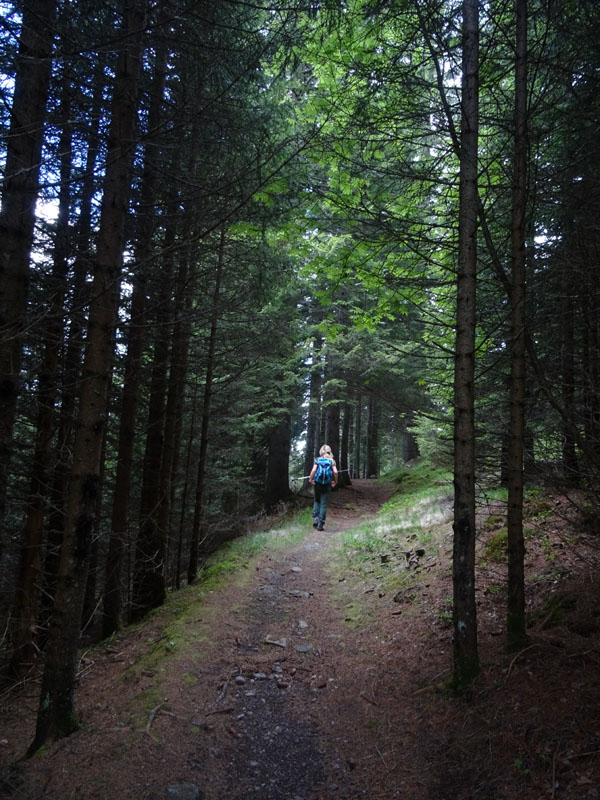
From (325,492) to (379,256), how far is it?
26.4ft

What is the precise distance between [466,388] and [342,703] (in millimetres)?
3558

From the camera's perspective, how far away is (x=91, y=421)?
422 centimetres

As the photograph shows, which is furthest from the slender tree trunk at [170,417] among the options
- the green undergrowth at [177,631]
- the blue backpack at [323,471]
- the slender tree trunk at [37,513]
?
the blue backpack at [323,471]

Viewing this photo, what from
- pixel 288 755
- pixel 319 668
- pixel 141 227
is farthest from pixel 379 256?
pixel 288 755

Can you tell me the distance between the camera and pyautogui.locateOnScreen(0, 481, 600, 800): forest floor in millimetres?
3482

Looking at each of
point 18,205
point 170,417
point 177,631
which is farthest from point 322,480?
point 18,205

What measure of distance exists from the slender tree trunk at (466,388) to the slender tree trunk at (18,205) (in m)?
4.06

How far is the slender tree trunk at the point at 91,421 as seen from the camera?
4.01m

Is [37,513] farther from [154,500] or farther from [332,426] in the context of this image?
[332,426]

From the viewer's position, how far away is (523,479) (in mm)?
4832

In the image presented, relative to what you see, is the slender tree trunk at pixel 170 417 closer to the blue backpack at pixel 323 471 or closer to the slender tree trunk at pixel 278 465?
the blue backpack at pixel 323 471

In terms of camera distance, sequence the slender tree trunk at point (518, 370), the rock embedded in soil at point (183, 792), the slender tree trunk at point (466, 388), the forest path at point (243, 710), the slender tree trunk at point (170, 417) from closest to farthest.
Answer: the rock embedded in soil at point (183, 792), the forest path at point (243, 710), the slender tree trunk at point (466, 388), the slender tree trunk at point (518, 370), the slender tree trunk at point (170, 417)

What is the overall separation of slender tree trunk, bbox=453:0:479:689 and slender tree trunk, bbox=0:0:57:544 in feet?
13.3

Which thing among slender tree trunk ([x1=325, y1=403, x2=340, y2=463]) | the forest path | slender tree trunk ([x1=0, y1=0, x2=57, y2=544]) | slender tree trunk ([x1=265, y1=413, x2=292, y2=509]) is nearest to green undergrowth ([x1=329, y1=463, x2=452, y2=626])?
the forest path
